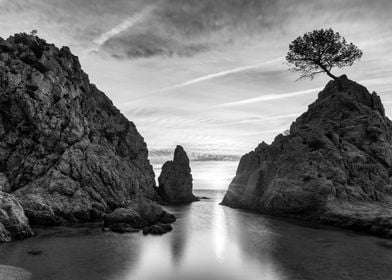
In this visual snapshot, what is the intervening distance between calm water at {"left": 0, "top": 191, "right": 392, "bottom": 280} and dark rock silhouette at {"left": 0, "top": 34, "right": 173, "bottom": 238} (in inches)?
472

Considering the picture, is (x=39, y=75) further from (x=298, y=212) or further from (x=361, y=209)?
(x=361, y=209)

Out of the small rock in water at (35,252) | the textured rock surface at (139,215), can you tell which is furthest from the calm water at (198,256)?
the textured rock surface at (139,215)

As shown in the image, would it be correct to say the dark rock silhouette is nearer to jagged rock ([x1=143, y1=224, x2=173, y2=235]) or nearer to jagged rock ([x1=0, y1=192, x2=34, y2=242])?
jagged rock ([x1=0, y1=192, x2=34, y2=242])

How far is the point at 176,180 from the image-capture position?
146 meters

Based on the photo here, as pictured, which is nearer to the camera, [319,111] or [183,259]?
[183,259]

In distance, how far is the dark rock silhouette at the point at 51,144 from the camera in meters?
63.2

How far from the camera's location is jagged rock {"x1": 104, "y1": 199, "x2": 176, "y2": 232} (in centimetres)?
5619

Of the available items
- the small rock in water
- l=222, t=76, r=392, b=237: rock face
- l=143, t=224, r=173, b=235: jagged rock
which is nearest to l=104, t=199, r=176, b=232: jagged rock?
l=143, t=224, r=173, b=235: jagged rock

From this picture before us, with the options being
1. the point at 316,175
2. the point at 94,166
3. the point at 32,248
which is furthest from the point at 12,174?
the point at 316,175

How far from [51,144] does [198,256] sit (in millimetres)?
51626

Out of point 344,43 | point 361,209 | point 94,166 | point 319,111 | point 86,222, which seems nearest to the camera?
point 361,209

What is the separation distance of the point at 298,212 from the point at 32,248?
55.7 metres

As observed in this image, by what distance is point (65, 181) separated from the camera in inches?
2603

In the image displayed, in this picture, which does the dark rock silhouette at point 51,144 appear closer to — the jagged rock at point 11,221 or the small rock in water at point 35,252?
the jagged rock at point 11,221
